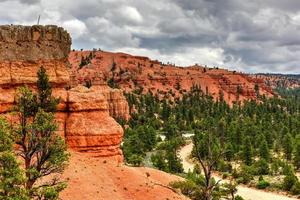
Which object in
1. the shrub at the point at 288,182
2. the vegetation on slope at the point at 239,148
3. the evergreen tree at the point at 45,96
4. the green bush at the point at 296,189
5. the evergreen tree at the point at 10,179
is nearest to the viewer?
the evergreen tree at the point at 10,179

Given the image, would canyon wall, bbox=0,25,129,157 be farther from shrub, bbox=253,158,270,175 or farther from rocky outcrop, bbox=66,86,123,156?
shrub, bbox=253,158,270,175

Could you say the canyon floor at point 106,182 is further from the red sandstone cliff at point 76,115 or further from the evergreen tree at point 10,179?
the evergreen tree at point 10,179

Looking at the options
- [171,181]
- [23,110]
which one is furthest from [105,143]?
[23,110]

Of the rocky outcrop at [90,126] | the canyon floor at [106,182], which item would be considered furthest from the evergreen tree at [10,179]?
the rocky outcrop at [90,126]

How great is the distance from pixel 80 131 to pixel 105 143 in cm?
321

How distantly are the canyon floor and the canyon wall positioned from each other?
1.96 meters

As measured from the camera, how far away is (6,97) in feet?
153

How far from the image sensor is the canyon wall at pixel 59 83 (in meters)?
47.9

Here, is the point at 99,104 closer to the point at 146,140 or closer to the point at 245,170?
the point at 245,170

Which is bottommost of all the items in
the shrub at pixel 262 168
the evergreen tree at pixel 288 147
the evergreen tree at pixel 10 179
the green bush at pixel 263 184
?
the green bush at pixel 263 184

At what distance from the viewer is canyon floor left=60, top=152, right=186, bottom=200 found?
44.5m

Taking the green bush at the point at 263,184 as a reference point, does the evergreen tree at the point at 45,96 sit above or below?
above

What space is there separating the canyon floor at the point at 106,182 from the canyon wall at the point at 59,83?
1.96 metres

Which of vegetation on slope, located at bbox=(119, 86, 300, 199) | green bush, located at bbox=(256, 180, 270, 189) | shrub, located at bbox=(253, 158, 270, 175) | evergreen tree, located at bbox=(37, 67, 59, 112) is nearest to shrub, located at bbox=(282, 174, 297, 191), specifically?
vegetation on slope, located at bbox=(119, 86, 300, 199)
